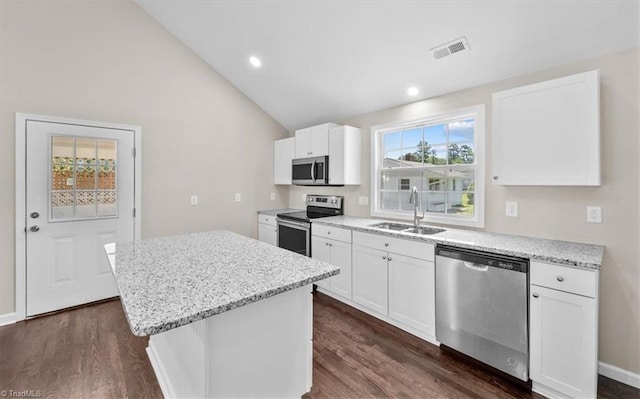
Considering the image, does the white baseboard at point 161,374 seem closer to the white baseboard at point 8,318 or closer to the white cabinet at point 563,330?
the white baseboard at point 8,318

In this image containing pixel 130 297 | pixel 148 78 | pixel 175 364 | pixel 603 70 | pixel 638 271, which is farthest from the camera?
pixel 148 78

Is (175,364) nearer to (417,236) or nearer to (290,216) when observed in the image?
(417,236)

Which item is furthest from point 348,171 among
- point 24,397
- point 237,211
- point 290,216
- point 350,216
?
point 24,397

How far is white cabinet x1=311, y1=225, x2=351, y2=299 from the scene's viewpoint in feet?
10.0

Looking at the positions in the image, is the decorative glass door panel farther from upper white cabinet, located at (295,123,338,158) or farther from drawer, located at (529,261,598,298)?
drawer, located at (529,261,598,298)

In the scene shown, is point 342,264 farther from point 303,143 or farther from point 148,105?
point 148,105

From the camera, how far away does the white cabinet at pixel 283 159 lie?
4.35 m

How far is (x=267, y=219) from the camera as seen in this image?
4.26m

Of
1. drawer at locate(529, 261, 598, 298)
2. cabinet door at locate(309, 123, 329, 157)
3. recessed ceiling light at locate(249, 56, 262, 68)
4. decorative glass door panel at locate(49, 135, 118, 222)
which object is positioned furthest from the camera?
cabinet door at locate(309, 123, 329, 157)

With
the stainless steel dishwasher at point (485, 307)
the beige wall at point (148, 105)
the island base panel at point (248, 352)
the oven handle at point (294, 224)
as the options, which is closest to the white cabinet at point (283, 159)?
the beige wall at point (148, 105)

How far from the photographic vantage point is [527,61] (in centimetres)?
230

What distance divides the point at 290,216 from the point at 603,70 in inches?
126

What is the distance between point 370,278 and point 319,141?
193 cm

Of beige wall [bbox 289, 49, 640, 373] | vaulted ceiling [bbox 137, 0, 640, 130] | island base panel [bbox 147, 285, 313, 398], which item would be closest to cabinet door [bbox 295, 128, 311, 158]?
vaulted ceiling [bbox 137, 0, 640, 130]
